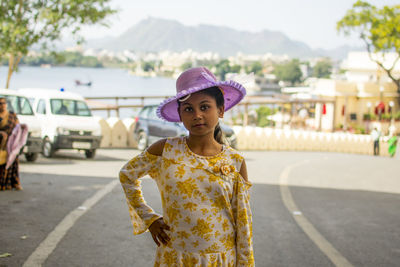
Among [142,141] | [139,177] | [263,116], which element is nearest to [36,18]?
[142,141]

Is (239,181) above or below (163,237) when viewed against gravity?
above

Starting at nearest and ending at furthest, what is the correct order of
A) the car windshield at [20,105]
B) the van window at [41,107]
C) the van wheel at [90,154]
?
the car windshield at [20,105] < the van window at [41,107] < the van wheel at [90,154]

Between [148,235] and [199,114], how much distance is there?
4.28m

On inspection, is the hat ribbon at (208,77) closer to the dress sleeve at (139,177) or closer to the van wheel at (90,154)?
the dress sleeve at (139,177)

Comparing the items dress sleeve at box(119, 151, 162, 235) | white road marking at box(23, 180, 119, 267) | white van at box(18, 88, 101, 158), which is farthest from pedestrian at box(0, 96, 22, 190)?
dress sleeve at box(119, 151, 162, 235)

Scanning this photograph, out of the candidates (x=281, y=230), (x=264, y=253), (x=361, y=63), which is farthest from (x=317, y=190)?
(x=361, y=63)

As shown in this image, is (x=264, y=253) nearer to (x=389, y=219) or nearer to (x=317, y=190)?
(x=389, y=219)

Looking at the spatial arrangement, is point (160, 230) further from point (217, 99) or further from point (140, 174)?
point (217, 99)

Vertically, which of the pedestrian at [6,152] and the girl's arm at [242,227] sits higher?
the girl's arm at [242,227]

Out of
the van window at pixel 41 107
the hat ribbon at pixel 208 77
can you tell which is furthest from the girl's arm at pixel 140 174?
the van window at pixel 41 107

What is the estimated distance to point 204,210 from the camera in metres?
3.06

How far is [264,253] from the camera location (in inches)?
250

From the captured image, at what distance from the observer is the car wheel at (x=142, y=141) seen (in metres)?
20.5

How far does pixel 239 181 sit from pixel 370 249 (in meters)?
4.21
